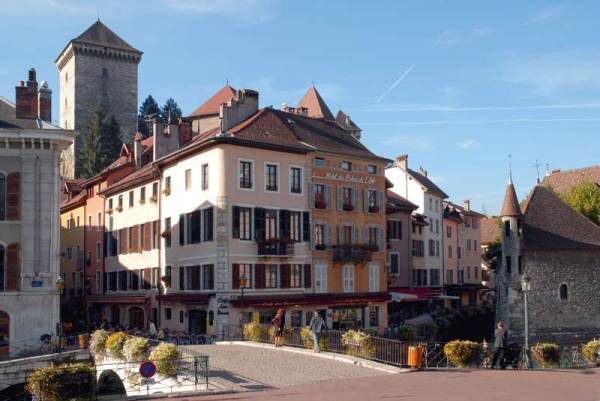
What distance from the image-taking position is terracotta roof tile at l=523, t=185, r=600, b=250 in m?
50.9

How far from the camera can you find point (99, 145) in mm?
94812

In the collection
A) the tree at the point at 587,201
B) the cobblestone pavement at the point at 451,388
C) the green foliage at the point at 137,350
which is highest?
the tree at the point at 587,201

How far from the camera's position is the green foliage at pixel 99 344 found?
90.8 ft

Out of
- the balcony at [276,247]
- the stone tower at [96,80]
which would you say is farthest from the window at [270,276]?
the stone tower at [96,80]

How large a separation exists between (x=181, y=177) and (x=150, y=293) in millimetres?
8088

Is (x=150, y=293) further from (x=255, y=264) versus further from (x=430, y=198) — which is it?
(x=430, y=198)

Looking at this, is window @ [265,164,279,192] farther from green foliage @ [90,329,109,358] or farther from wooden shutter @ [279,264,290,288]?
green foliage @ [90,329,109,358]

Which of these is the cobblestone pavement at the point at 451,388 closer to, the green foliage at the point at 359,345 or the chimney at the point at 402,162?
the green foliage at the point at 359,345

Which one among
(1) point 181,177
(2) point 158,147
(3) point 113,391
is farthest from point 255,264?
(3) point 113,391

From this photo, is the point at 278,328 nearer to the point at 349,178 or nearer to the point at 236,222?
the point at 236,222

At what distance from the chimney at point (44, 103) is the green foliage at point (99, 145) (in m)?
58.5

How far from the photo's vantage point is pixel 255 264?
4050 cm

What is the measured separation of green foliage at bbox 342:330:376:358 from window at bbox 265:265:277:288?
1485 cm

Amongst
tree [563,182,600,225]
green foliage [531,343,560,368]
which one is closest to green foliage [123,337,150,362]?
green foliage [531,343,560,368]
